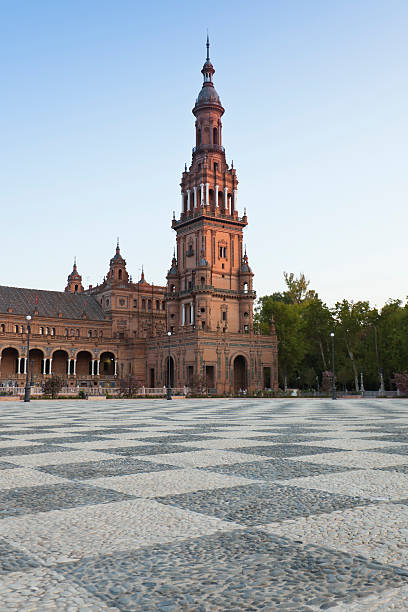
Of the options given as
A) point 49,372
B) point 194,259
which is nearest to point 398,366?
point 194,259

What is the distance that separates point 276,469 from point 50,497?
2763 mm

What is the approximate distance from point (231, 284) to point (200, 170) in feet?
57.3

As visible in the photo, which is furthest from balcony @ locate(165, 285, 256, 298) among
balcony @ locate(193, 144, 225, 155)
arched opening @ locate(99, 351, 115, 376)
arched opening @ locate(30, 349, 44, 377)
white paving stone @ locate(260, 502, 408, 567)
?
white paving stone @ locate(260, 502, 408, 567)

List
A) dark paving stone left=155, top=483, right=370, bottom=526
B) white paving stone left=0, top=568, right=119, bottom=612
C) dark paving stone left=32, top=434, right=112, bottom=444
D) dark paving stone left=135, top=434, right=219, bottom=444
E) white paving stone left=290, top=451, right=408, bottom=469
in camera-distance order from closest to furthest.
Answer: white paving stone left=0, top=568, right=119, bottom=612 → dark paving stone left=155, top=483, right=370, bottom=526 → white paving stone left=290, top=451, right=408, bottom=469 → dark paving stone left=135, top=434, right=219, bottom=444 → dark paving stone left=32, top=434, right=112, bottom=444

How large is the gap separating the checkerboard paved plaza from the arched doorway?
234 feet

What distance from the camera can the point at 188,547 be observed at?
12.3 feet

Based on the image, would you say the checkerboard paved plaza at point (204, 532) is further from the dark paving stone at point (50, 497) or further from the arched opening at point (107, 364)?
the arched opening at point (107, 364)

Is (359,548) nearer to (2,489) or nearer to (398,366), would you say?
(2,489)

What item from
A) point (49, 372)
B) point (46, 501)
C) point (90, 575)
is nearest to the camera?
point (90, 575)

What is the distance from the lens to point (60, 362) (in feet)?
289

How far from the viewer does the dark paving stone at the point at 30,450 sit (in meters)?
8.55

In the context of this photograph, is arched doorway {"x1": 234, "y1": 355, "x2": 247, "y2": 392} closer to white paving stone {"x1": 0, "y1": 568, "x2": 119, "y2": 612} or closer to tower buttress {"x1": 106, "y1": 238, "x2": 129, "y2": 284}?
tower buttress {"x1": 106, "y1": 238, "x2": 129, "y2": 284}

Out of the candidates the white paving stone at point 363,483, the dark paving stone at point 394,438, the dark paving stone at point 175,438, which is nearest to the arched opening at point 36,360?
the dark paving stone at point 175,438

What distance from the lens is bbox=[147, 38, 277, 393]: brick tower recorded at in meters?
75.4
